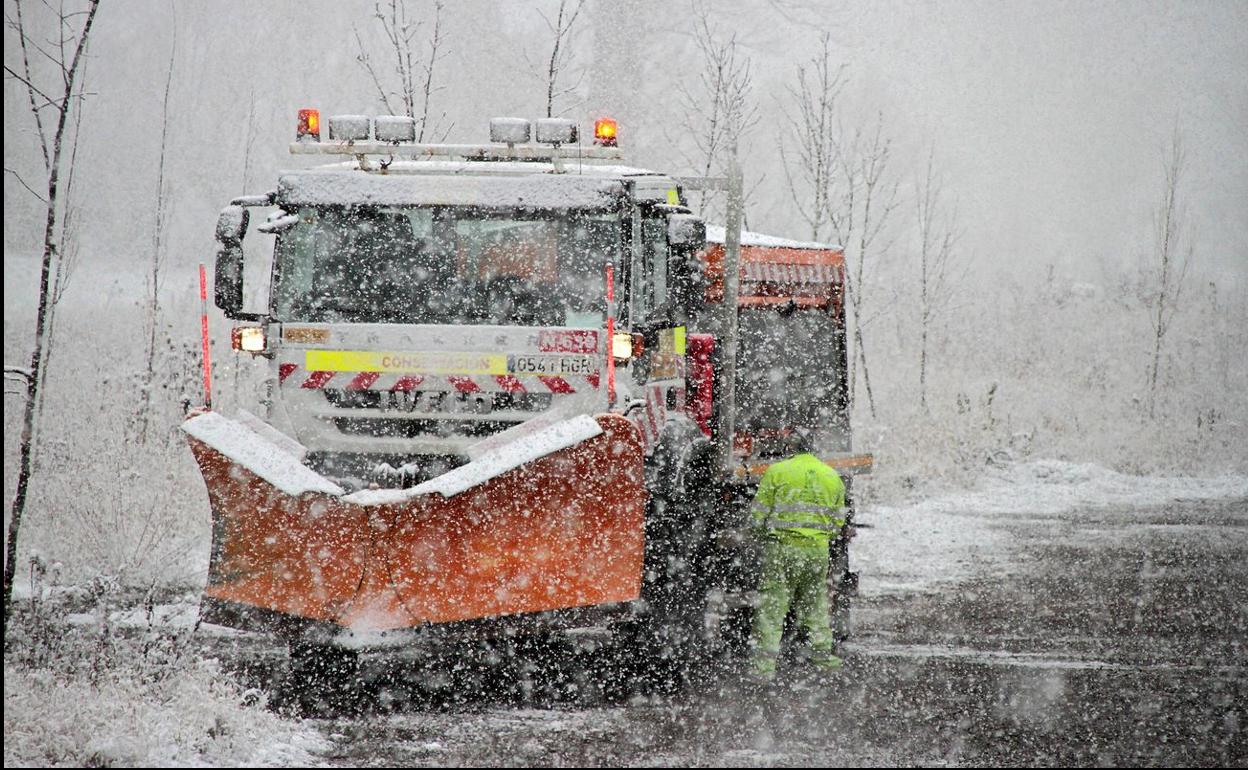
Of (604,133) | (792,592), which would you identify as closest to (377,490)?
(792,592)

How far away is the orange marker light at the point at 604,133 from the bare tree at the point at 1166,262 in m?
15.6

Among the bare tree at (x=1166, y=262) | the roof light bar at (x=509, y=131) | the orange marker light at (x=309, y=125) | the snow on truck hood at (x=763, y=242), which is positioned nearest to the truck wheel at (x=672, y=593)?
the roof light bar at (x=509, y=131)

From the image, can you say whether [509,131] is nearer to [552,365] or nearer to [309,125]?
[309,125]

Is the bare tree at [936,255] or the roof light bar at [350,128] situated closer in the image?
the roof light bar at [350,128]

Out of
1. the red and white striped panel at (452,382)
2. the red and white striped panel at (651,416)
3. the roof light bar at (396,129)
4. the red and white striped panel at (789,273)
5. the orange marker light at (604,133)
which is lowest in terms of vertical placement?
the red and white striped panel at (651,416)

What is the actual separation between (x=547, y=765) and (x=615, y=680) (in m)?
1.73

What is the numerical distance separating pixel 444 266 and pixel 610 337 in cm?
113

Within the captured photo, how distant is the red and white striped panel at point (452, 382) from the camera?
734 centimetres

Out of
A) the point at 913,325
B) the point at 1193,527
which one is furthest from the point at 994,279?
the point at 1193,527

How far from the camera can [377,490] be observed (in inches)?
244

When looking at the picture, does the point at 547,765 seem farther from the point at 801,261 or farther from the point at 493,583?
the point at 801,261

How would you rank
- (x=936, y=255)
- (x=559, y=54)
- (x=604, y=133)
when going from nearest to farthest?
(x=604, y=133), (x=559, y=54), (x=936, y=255)

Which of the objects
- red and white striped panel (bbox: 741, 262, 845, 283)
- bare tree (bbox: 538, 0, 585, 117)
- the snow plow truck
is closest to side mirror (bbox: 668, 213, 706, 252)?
the snow plow truck

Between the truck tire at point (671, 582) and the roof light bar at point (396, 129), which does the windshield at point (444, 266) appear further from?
the truck tire at point (671, 582)
